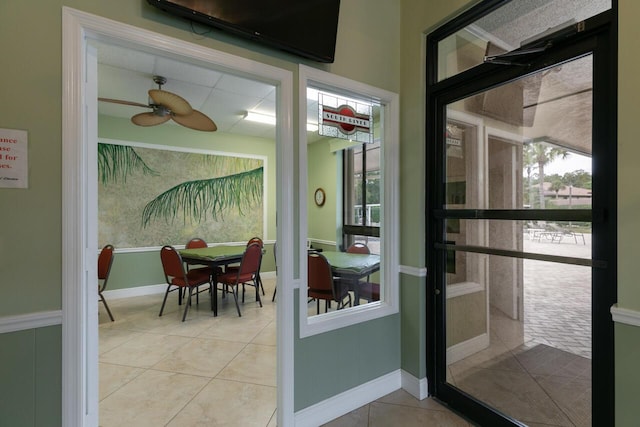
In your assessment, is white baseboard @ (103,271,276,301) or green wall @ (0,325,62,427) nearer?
green wall @ (0,325,62,427)

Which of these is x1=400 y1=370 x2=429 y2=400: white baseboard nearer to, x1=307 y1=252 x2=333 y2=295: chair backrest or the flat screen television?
x1=307 y1=252 x2=333 y2=295: chair backrest

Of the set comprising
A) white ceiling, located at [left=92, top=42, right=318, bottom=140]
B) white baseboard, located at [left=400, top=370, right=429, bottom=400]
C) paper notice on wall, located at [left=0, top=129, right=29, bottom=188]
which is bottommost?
white baseboard, located at [left=400, top=370, right=429, bottom=400]

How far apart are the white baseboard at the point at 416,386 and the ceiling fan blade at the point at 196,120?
3287mm

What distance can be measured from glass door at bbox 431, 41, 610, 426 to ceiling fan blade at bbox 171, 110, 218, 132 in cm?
257

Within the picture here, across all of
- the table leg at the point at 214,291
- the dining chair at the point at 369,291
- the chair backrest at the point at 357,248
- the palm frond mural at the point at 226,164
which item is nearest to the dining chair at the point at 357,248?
the chair backrest at the point at 357,248

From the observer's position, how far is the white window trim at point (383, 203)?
194cm

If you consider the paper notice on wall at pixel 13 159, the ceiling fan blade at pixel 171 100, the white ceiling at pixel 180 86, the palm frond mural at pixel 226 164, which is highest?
the white ceiling at pixel 180 86

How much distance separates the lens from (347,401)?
2.10 metres

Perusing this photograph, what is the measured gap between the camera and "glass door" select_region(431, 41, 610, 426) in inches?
61.2

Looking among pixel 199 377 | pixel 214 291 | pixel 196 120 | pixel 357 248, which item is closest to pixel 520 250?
pixel 357 248

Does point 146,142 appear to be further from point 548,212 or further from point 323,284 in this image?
point 548,212

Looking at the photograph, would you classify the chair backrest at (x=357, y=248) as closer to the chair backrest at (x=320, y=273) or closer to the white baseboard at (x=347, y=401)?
the chair backrest at (x=320, y=273)

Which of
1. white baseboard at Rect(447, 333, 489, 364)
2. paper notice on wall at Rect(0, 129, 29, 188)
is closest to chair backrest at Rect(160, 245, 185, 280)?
paper notice on wall at Rect(0, 129, 29, 188)

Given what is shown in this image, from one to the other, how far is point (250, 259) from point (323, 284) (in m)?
1.70
